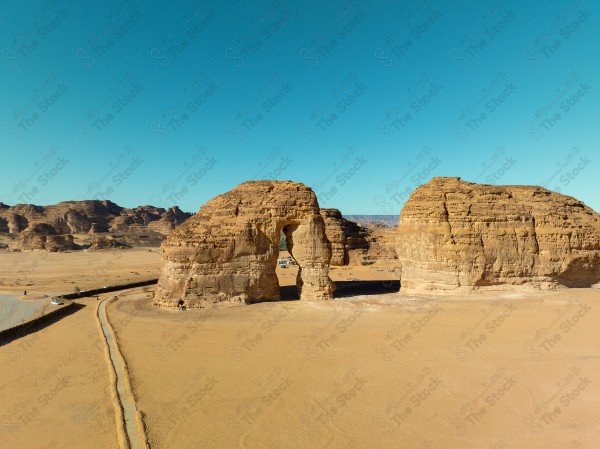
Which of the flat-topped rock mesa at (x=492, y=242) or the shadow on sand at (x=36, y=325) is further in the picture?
the flat-topped rock mesa at (x=492, y=242)

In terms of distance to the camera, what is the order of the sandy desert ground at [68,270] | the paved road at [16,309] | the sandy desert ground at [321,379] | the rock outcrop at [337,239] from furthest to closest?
1. the rock outcrop at [337,239]
2. the sandy desert ground at [68,270]
3. the paved road at [16,309]
4. the sandy desert ground at [321,379]

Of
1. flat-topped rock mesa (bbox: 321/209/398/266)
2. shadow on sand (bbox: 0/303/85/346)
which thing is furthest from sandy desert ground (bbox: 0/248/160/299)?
flat-topped rock mesa (bbox: 321/209/398/266)

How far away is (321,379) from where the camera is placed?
432 inches

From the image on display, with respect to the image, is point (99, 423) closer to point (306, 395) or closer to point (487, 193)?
point (306, 395)

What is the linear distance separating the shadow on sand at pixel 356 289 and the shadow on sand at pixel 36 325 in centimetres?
1236

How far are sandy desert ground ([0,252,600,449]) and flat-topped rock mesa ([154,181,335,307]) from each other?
1.77m

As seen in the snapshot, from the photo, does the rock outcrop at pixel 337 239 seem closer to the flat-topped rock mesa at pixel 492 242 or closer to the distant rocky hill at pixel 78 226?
the flat-topped rock mesa at pixel 492 242

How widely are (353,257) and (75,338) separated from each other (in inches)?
1350

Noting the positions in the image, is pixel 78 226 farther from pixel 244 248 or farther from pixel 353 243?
pixel 244 248

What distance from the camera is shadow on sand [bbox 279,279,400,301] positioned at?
2367cm

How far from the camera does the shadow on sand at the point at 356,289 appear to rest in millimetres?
23672

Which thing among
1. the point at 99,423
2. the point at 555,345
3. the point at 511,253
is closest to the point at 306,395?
the point at 99,423

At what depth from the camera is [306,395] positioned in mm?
10008

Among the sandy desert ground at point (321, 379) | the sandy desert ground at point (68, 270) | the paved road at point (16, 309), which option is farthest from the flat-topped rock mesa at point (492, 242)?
the sandy desert ground at point (68, 270)
